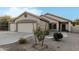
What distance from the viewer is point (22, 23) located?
1175 centimetres

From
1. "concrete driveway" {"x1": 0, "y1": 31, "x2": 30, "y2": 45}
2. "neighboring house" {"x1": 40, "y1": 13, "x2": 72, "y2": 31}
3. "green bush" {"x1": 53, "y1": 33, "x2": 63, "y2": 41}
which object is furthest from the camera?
"neighboring house" {"x1": 40, "y1": 13, "x2": 72, "y2": 31}

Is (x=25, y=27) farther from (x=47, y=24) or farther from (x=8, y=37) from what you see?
(x=47, y=24)

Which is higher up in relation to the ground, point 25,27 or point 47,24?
point 47,24

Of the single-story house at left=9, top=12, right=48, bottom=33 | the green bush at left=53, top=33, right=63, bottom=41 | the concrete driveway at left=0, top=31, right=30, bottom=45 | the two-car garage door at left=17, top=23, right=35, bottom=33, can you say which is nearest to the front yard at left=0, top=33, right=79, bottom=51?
the green bush at left=53, top=33, right=63, bottom=41

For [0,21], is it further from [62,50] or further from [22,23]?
[62,50]

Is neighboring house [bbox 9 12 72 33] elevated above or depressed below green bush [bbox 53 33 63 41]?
above

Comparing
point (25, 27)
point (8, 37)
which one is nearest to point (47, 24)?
point (25, 27)

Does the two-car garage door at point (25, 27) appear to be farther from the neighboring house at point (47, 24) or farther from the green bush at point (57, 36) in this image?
the green bush at point (57, 36)

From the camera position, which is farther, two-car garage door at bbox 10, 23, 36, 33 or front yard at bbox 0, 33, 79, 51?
two-car garage door at bbox 10, 23, 36, 33

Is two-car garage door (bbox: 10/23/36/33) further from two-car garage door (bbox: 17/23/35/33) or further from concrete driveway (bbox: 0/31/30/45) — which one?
concrete driveway (bbox: 0/31/30/45)

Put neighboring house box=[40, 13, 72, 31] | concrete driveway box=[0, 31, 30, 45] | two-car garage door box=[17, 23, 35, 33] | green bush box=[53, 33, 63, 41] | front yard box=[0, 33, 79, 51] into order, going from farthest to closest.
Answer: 1. two-car garage door box=[17, 23, 35, 33]
2. neighboring house box=[40, 13, 72, 31]
3. concrete driveway box=[0, 31, 30, 45]
4. green bush box=[53, 33, 63, 41]
5. front yard box=[0, 33, 79, 51]

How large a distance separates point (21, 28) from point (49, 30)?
9.35 feet
